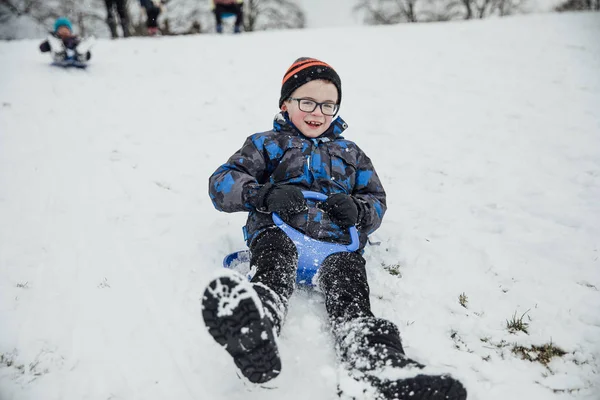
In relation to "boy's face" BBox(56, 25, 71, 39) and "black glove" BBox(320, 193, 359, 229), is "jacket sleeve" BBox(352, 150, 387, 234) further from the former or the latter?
"boy's face" BBox(56, 25, 71, 39)

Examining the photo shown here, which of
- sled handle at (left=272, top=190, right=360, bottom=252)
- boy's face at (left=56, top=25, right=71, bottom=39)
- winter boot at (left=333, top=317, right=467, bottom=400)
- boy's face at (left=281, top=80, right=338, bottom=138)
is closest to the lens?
winter boot at (left=333, top=317, right=467, bottom=400)

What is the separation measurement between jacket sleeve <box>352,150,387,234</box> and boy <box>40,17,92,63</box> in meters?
7.56

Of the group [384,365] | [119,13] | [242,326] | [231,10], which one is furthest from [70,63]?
[119,13]

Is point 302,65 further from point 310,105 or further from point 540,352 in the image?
point 540,352

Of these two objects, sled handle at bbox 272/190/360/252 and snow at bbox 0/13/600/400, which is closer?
snow at bbox 0/13/600/400

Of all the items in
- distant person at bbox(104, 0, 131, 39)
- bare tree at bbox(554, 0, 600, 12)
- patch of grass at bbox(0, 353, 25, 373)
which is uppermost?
bare tree at bbox(554, 0, 600, 12)

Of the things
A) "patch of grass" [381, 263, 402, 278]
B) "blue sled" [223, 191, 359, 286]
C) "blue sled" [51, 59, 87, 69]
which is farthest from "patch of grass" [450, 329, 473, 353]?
→ "blue sled" [51, 59, 87, 69]

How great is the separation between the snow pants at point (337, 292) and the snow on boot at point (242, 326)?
21cm

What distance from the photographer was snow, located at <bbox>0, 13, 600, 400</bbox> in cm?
176

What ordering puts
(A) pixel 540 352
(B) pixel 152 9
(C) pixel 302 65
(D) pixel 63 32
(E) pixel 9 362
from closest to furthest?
(E) pixel 9 362 → (A) pixel 540 352 → (C) pixel 302 65 → (D) pixel 63 32 → (B) pixel 152 9

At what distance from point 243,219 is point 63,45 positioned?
24.8ft

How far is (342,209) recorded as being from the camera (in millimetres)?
2176

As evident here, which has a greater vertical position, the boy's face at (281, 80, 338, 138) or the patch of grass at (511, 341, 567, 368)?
the boy's face at (281, 80, 338, 138)

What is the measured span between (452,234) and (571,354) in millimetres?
1291
